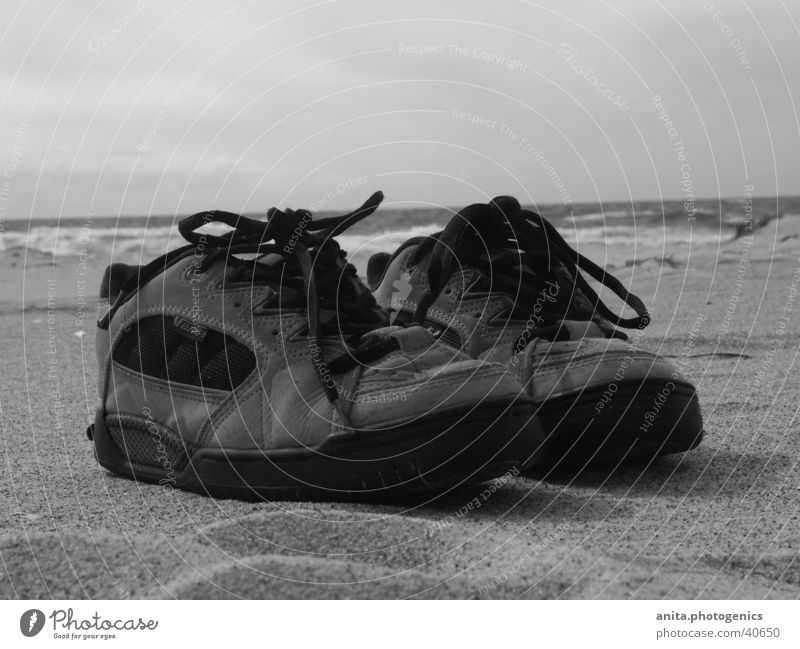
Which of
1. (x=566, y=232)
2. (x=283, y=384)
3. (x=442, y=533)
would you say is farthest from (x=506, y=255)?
(x=566, y=232)

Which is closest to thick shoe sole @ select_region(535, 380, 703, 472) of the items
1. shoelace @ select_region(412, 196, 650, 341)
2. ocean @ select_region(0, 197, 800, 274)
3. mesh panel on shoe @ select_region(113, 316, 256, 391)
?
shoelace @ select_region(412, 196, 650, 341)

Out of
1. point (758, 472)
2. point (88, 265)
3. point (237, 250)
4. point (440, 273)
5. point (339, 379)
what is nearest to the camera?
point (339, 379)

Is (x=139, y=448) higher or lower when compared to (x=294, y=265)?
lower

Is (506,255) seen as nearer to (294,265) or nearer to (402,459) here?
(294,265)

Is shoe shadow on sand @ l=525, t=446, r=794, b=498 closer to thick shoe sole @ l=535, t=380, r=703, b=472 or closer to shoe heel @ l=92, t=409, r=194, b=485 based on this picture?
thick shoe sole @ l=535, t=380, r=703, b=472

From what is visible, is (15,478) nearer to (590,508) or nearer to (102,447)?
(102,447)

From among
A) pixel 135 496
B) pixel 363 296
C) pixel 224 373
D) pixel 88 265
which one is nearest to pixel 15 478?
pixel 135 496

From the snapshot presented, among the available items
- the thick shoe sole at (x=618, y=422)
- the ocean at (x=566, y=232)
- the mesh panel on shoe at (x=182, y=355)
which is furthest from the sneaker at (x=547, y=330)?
Result: the ocean at (x=566, y=232)
